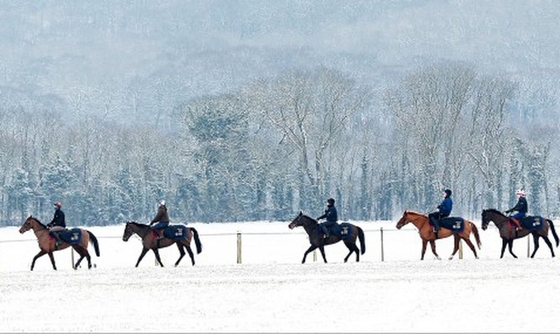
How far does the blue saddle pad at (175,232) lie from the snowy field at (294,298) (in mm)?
1223

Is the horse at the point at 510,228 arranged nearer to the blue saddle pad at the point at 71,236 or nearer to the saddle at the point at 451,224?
the saddle at the point at 451,224

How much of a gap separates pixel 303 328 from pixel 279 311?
400 centimetres

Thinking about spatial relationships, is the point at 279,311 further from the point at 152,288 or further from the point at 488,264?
the point at 488,264

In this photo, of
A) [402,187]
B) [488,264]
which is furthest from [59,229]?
[402,187]

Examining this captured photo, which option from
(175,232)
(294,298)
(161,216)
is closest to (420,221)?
(175,232)

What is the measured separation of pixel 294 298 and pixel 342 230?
12.3 meters

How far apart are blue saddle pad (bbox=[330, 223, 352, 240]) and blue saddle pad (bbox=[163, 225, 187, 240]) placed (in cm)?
507

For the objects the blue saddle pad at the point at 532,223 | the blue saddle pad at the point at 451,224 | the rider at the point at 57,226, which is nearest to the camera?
the rider at the point at 57,226

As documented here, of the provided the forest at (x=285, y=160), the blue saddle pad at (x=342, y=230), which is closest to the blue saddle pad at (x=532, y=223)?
the blue saddle pad at (x=342, y=230)

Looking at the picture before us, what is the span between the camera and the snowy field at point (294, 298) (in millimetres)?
29359

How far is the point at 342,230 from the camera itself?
4678 centimetres

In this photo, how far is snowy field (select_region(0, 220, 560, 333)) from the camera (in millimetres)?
29359

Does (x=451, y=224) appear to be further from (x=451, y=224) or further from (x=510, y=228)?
(x=510, y=228)

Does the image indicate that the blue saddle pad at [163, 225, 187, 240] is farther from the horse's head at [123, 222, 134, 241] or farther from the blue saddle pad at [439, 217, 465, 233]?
the blue saddle pad at [439, 217, 465, 233]
